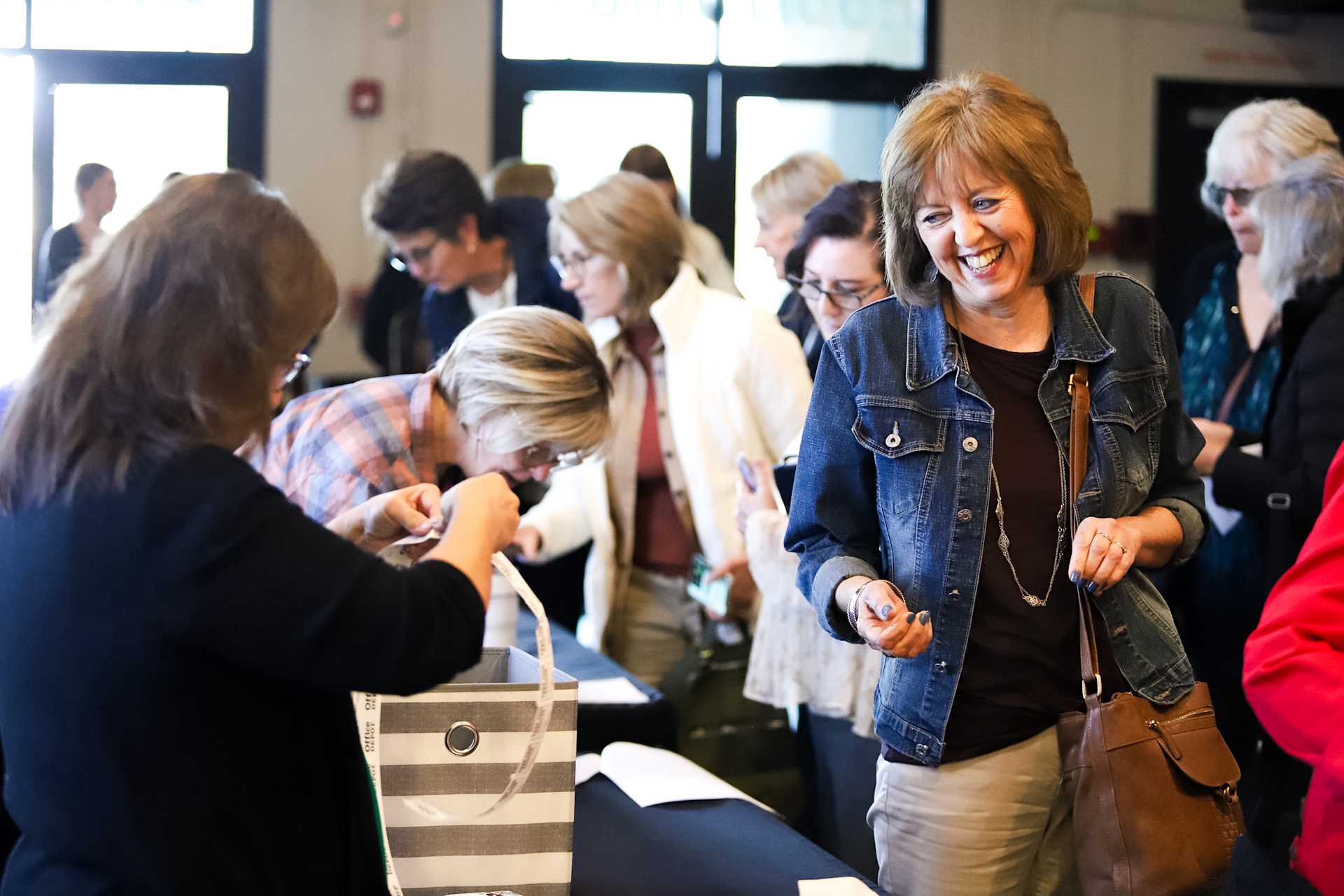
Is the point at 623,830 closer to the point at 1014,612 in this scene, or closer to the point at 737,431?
the point at 1014,612

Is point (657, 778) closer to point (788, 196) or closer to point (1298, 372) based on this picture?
point (1298, 372)

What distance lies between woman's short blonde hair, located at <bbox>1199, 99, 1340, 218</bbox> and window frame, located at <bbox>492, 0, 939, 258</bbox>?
3.72 meters

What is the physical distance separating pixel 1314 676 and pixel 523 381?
4.28 ft

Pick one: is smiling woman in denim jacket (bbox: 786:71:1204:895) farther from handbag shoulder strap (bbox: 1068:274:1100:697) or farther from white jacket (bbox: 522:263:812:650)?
white jacket (bbox: 522:263:812:650)

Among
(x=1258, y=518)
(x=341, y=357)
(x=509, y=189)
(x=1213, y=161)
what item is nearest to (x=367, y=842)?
(x=1258, y=518)

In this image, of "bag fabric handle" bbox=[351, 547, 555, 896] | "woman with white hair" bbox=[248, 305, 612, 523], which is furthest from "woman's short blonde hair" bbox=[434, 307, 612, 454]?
"bag fabric handle" bbox=[351, 547, 555, 896]

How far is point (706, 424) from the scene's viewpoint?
2986mm

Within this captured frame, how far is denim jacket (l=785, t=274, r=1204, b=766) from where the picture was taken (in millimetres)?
1627

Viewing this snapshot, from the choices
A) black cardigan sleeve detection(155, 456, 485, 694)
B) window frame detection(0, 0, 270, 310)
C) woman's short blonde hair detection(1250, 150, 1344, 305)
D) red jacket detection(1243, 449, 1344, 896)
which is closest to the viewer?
black cardigan sleeve detection(155, 456, 485, 694)

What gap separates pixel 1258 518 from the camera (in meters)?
2.71

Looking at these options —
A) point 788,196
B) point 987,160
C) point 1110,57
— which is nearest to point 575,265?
point 788,196

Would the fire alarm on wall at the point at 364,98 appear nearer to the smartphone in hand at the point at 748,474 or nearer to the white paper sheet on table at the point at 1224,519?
the smartphone in hand at the point at 748,474

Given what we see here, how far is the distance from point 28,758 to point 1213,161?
283cm

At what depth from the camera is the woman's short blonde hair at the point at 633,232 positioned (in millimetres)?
3076
